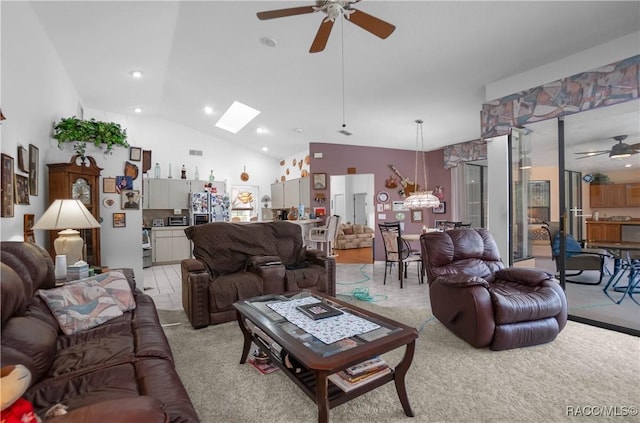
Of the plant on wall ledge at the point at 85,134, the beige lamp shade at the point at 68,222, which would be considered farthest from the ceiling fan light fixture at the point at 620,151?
the plant on wall ledge at the point at 85,134

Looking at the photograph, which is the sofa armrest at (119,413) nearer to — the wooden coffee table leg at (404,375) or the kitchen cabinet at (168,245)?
the wooden coffee table leg at (404,375)

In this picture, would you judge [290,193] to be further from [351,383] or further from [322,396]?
[322,396]

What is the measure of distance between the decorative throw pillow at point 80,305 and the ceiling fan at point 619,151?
207 inches

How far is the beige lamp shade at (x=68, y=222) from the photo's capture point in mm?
2580

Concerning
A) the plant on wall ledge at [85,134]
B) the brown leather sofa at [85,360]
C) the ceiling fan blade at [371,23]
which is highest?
the ceiling fan blade at [371,23]

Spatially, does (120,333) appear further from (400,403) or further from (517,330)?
(517,330)

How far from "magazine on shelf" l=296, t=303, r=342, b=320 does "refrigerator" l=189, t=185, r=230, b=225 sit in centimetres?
564

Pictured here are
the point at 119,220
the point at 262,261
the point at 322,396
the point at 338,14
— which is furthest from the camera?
the point at 119,220

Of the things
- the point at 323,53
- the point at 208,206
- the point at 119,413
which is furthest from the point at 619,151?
the point at 208,206

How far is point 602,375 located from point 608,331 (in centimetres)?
112

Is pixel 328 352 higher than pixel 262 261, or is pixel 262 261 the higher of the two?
pixel 262 261

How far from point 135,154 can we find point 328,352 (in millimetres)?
4132

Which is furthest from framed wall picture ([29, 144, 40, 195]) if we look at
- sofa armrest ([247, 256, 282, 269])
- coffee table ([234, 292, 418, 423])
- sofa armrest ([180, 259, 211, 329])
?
coffee table ([234, 292, 418, 423])

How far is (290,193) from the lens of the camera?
25.4 ft
